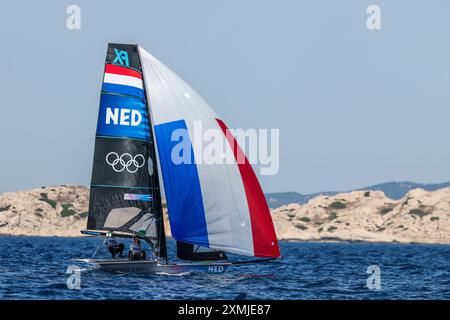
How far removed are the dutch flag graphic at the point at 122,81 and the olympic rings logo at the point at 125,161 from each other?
2.60m

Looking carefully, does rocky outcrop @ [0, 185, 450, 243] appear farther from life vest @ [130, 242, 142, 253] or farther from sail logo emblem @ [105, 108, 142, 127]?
sail logo emblem @ [105, 108, 142, 127]

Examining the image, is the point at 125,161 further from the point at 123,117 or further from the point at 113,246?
the point at 113,246

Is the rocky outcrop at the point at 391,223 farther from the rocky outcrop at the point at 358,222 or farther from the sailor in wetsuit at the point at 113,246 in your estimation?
the sailor in wetsuit at the point at 113,246

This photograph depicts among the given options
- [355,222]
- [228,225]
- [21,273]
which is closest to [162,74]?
[228,225]

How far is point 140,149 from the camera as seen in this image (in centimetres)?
3459

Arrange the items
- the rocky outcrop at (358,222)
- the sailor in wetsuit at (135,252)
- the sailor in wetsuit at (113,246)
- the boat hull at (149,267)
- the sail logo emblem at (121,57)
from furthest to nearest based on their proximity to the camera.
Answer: the rocky outcrop at (358,222) < the sailor in wetsuit at (113,246) < the sail logo emblem at (121,57) < the sailor in wetsuit at (135,252) < the boat hull at (149,267)

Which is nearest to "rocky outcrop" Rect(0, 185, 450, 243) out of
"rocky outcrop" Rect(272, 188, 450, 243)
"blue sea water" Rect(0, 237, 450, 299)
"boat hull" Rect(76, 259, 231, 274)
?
"rocky outcrop" Rect(272, 188, 450, 243)

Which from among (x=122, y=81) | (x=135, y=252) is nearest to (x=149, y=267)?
(x=135, y=252)

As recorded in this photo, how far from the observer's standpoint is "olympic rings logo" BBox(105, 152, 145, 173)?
34.3 m

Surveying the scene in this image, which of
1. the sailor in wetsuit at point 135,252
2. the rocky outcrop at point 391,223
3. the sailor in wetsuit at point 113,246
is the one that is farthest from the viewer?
the rocky outcrop at point 391,223

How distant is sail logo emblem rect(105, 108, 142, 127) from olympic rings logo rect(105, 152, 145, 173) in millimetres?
1324

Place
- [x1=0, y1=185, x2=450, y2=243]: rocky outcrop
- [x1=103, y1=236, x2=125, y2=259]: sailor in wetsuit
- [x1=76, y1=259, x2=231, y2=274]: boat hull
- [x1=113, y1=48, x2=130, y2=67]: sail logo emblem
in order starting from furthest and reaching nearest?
[x1=0, y1=185, x2=450, y2=243]: rocky outcrop
[x1=103, y1=236, x2=125, y2=259]: sailor in wetsuit
[x1=113, y1=48, x2=130, y2=67]: sail logo emblem
[x1=76, y1=259, x2=231, y2=274]: boat hull

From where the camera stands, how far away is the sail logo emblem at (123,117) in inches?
1350

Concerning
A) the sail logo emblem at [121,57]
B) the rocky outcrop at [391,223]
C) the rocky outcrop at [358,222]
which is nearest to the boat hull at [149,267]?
the sail logo emblem at [121,57]
